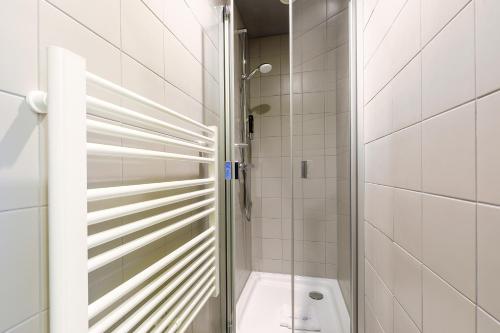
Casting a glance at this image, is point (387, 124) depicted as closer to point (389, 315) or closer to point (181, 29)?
point (389, 315)

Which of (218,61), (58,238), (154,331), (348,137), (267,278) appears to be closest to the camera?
(58,238)

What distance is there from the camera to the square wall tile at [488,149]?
359 millimetres

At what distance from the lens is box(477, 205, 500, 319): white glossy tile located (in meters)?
0.36

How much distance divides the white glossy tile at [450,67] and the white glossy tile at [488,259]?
0.21m

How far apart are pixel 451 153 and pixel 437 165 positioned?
0.05 metres

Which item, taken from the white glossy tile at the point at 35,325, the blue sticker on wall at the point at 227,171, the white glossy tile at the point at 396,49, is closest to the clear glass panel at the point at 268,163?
the blue sticker on wall at the point at 227,171

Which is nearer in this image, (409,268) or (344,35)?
(409,268)

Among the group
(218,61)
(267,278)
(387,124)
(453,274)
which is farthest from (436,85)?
(267,278)

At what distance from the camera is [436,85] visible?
1.67ft

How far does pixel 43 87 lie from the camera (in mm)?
417

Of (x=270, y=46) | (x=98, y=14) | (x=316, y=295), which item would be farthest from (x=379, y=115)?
(x=270, y=46)

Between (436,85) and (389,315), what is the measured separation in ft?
2.45

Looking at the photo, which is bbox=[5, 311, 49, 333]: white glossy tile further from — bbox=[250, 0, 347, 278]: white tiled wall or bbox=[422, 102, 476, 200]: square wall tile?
bbox=[250, 0, 347, 278]: white tiled wall

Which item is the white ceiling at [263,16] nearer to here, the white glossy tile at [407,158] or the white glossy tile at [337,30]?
the white glossy tile at [337,30]
